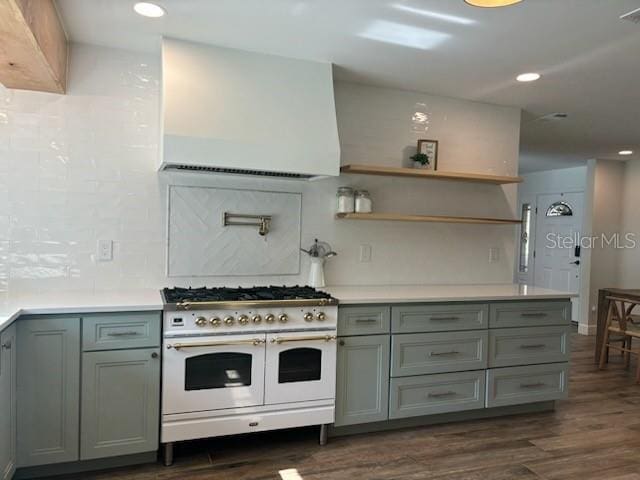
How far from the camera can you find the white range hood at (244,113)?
2.66 meters

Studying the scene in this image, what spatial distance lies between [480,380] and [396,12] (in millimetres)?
2389

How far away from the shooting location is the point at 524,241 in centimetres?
811

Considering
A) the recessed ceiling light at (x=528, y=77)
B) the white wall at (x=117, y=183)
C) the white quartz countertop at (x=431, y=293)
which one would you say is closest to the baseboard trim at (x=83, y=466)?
the white wall at (x=117, y=183)

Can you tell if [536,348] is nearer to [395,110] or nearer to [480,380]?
[480,380]

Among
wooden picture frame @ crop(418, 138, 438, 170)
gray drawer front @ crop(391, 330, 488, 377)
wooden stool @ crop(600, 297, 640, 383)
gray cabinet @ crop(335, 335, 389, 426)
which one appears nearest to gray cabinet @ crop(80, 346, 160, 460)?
gray cabinet @ crop(335, 335, 389, 426)

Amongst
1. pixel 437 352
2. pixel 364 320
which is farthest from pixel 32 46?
pixel 437 352

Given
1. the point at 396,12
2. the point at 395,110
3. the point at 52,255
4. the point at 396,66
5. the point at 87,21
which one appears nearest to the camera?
the point at 396,12

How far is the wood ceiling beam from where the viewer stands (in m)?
1.88

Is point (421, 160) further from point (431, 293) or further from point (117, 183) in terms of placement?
point (117, 183)

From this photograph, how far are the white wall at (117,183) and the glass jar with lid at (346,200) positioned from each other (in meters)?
0.10

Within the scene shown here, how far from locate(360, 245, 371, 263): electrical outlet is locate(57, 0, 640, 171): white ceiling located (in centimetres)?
120

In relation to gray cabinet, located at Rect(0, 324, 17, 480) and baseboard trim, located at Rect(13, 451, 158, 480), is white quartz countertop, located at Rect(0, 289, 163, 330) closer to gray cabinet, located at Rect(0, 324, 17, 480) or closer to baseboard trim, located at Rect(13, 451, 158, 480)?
gray cabinet, located at Rect(0, 324, 17, 480)

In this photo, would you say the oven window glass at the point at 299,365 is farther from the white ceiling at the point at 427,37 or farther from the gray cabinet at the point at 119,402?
the white ceiling at the point at 427,37

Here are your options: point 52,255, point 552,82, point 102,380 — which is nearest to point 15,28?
point 52,255
